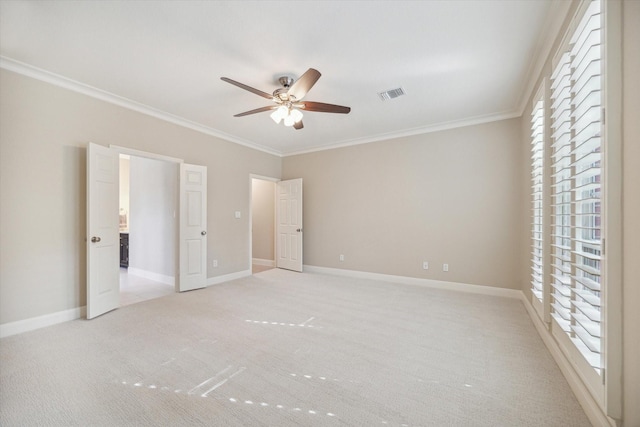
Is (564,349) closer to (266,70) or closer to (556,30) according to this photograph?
(556,30)

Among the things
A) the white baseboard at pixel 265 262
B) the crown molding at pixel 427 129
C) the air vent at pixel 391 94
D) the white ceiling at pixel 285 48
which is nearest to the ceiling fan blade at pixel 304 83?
the white ceiling at pixel 285 48

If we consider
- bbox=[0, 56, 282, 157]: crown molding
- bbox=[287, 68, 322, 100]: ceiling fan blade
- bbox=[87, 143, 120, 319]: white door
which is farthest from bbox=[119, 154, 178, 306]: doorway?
bbox=[287, 68, 322, 100]: ceiling fan blade

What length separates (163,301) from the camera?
380 centimetres

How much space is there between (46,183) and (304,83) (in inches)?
121

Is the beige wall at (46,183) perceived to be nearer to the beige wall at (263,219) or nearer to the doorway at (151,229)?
the doorway at (151,229)

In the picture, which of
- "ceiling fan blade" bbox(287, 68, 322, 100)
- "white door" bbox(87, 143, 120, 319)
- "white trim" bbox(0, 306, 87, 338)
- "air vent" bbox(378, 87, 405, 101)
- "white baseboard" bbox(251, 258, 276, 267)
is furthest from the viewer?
"white baseboard" bbox(251, 258, 276, 267)

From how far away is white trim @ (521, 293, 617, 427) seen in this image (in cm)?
151

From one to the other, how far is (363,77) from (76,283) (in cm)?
416

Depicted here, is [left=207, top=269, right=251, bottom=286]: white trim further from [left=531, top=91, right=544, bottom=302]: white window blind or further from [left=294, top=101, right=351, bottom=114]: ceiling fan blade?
[left=531, top=91, right=544, bottom=302]: white window blind

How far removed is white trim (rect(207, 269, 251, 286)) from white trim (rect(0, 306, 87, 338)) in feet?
5.78

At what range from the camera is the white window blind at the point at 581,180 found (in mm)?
1553

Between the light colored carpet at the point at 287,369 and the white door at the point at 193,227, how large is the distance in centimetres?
87

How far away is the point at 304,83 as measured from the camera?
2486 mm

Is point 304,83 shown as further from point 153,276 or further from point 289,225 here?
point 153,276
